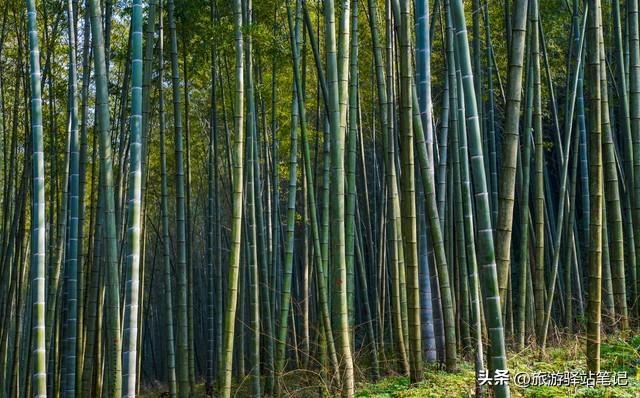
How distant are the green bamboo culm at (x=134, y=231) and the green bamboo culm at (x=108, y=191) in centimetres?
16

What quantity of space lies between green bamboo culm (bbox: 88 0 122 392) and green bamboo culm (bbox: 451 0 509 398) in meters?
1.86

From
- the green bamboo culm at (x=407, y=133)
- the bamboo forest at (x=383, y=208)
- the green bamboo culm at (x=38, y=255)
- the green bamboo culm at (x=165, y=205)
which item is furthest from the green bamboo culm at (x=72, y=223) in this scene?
the green bamboo culm at (x=407, y=133)

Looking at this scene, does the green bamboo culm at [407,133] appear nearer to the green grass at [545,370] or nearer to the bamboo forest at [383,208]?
the bamboo forest at [383,208]

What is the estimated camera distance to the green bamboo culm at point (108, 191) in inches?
141

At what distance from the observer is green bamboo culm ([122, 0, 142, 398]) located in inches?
133

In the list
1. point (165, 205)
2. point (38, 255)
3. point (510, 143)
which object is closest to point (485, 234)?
point (510, 143)

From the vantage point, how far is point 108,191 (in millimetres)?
3695

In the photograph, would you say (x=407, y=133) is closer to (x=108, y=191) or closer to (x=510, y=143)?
(x=510, y=143)

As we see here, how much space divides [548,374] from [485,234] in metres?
1.40

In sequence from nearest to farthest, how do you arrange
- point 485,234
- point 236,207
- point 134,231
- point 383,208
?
point 485,234 → point 134,231 → point 236,207 → point 383,208

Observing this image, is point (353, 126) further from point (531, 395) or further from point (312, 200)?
point (531, 395)

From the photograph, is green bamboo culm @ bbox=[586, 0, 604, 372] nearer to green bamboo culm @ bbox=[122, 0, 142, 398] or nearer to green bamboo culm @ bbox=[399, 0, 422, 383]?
green bamboo culm @ bbox=[399, 0, 422, 383]

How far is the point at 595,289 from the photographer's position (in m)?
3.33

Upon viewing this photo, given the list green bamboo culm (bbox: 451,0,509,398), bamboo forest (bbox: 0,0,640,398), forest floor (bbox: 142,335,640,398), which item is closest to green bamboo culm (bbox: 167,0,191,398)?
bamboo forest (bbox: 0,0,640,398)
